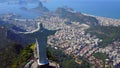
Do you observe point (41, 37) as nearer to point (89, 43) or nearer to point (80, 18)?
point (89, 43)

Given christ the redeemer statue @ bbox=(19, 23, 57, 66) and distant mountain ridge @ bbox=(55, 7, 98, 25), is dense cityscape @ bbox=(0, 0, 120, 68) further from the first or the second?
christ the redeemer statue @ bbox=(19, 23, 57, 66)

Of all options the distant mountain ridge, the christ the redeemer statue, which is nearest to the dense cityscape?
the distant mountain ridge

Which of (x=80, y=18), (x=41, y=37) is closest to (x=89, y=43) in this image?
(x=80, y=18)

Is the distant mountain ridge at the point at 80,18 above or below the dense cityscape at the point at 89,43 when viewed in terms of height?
below

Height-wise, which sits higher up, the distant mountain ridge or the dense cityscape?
the dense cityscape

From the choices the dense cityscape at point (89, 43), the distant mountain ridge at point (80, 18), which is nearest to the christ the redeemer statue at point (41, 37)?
the dense cityscape at point (89, 43)

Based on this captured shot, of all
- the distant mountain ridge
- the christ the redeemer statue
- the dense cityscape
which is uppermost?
the christ the redeemer statue

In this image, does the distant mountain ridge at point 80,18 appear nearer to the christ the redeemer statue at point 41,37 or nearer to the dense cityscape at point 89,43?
the dense cityscape at point 89,43

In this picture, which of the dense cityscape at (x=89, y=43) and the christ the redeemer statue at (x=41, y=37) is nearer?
the christ the redeemer statue at (x=41, y=37)

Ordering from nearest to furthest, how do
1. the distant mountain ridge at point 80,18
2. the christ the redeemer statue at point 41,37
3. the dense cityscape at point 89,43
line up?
the christ the redeemer statue at point 41,37, the dense cityscape at point 89,43, the distant mountain ridge at point 80,18
